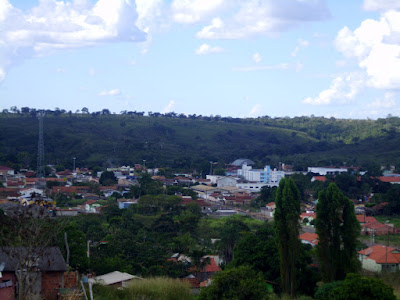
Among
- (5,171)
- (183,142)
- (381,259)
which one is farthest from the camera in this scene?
(183,142)

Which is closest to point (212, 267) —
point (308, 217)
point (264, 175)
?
point (308, 217)

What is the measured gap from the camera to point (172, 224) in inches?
1180

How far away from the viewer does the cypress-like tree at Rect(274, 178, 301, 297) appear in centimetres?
1595

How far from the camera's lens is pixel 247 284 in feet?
39.2

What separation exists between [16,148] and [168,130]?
26686 mm

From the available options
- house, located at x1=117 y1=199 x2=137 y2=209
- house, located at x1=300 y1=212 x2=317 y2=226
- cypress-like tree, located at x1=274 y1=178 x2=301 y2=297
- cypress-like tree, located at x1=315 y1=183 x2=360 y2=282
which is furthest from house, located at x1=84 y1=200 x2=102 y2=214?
cypress-like tree, located at x1=315 y1=183 x2=360 y2=282

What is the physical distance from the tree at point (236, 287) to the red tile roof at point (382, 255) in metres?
10.4

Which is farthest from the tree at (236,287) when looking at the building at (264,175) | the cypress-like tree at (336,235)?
the building at (264,175)

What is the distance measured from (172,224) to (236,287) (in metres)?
18.1

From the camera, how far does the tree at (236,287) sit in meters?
11.9

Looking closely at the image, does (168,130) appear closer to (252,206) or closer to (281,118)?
(281,118)

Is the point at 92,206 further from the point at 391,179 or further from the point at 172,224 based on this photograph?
the point at 391,179

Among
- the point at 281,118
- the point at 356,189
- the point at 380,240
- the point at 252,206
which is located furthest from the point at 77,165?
the point at 281,118

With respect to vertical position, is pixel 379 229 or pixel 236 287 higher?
pixel 236 287
